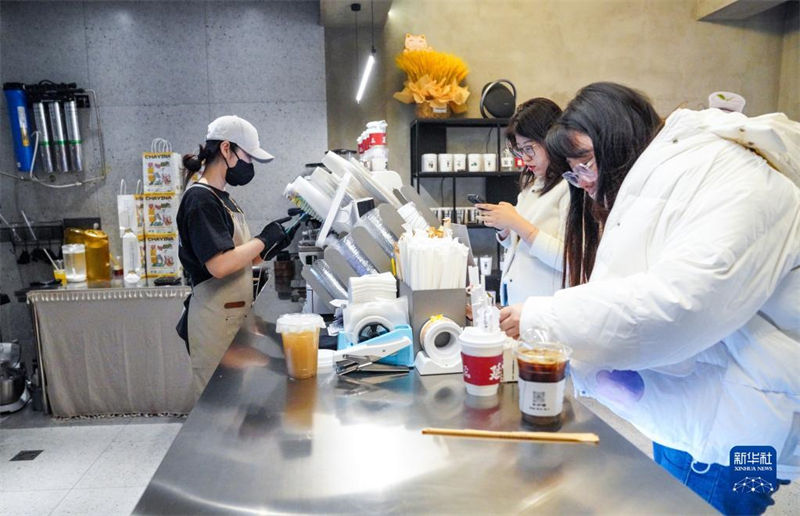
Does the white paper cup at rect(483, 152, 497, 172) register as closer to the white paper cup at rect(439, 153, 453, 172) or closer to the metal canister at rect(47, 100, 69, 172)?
the white paper cup at rect(439, 153, 453, 172)

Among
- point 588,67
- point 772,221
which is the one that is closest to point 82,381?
point 772,221

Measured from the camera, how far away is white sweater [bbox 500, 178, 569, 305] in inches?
102

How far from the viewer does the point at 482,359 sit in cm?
139

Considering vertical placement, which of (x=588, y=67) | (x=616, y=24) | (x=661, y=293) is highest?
(x=616, y=24)

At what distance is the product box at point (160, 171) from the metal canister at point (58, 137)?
65 centimetres

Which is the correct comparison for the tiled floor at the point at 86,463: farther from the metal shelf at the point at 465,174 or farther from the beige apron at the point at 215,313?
the metal shelf at the point at 465,174

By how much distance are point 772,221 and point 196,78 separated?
14.8ft

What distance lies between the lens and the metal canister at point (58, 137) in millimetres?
4516

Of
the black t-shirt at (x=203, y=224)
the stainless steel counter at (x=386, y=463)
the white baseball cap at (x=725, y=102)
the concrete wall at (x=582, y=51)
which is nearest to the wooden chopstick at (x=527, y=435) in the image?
the stainless steel counter at (x=386, y=463)

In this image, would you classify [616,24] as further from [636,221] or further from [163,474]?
[163,474]

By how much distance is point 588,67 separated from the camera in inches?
225

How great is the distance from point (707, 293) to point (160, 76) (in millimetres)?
4609

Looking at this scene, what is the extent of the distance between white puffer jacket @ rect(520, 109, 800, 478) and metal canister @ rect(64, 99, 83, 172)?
14.5ft

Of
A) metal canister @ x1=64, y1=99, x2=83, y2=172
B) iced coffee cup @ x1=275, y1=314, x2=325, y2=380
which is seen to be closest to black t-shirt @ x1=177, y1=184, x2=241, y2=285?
iced coffee cup @ x1=275, y1=314, x2=325, y2=380
